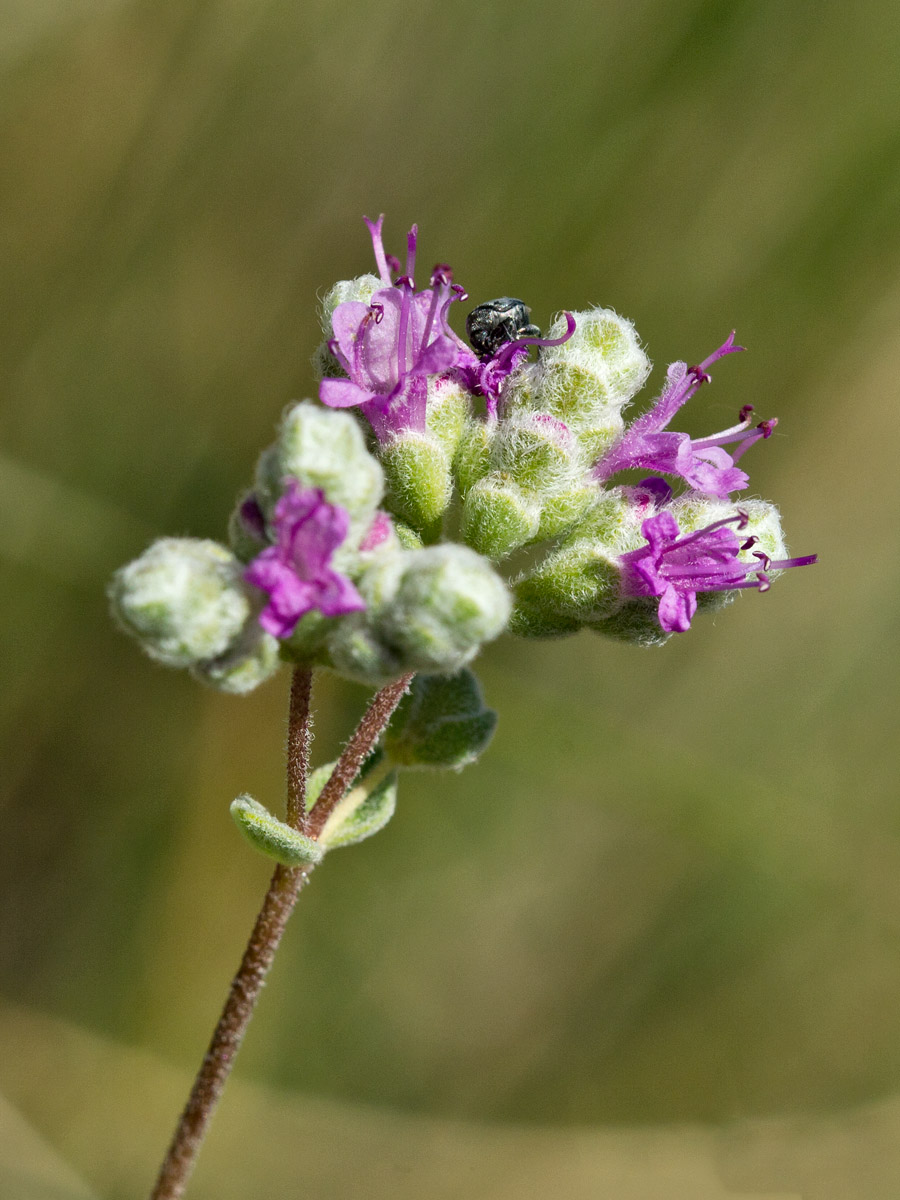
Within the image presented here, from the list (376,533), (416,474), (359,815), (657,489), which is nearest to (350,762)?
(359,815)

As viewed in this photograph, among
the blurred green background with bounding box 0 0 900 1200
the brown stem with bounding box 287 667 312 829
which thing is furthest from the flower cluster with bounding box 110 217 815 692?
the blurred green background with bounding box 0 0 900 1200

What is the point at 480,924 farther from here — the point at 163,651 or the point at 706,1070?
the point at 163,651

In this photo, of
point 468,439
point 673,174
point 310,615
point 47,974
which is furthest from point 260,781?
point 673,174

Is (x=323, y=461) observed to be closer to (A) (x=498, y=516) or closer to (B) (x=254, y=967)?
(A) (x=498, y=516)

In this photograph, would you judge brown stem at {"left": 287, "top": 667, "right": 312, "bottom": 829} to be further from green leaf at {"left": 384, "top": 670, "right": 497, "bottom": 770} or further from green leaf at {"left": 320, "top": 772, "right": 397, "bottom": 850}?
green leaf at {"left": 384, "top": 670, "right": 497, "bottom": 770}

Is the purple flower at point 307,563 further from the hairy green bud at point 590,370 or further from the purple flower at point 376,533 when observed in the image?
the hairy green bud at point 590,370
